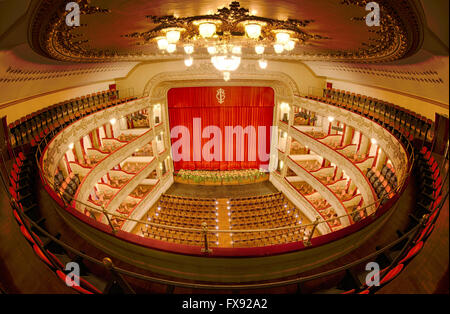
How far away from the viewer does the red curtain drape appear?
15.5 m

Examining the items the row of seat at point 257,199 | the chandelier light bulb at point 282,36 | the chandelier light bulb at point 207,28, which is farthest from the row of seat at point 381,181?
the chandelier light bulb at point 207,28

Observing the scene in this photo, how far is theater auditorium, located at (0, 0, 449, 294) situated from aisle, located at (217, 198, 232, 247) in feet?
0.37

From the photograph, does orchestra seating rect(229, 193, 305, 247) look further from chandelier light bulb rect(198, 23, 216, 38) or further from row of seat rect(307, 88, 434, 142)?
chandelier light bulb rect(198, 23, 216, 38)

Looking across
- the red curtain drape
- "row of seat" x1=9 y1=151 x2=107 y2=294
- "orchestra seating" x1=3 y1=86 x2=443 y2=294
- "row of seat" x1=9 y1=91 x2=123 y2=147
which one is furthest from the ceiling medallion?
the red curtain drape

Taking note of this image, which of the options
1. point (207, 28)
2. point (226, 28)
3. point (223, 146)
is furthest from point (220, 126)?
point (207, 28)

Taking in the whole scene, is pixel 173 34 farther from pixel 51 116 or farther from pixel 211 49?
pixel 51 116

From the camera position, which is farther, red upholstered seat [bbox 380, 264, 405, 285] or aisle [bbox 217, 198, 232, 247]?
aisle [bbox 217, 198, 232, 247]

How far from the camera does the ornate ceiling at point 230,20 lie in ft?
10.6

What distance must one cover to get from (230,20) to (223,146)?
12.7 metres

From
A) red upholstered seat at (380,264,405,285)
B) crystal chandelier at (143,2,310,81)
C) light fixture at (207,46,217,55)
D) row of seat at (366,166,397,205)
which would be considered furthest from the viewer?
row of seat at (366,166,397,205)

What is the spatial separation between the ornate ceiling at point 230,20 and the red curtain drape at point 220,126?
376 inches

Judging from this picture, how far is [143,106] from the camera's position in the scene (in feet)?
43.9
